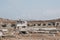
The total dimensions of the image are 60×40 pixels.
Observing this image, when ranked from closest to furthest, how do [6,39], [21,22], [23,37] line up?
1. [6,39]
2. [23,37]
3. [21,22]

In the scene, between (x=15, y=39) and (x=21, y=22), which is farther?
(x=21, y=22)

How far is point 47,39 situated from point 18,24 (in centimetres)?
1476

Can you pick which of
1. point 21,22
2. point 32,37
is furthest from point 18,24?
point 32,37

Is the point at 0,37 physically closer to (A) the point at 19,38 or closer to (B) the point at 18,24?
(A) the point at 19,38

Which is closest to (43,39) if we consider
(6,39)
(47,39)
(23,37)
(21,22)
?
(47,39)

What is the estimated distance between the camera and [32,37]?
83.6ft

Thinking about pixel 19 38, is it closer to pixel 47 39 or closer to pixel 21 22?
pixel 47 39

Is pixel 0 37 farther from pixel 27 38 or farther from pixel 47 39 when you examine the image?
pixel 47 39

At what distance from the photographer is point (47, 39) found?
79.6ft

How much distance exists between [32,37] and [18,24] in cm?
1323

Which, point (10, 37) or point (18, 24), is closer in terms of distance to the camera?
point (10, 37)

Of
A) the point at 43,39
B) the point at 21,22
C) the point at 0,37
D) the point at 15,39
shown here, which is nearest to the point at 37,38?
the point at 43,39

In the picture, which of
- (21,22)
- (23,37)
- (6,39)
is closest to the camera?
(6,39)

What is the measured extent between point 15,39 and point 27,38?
5.70ft
